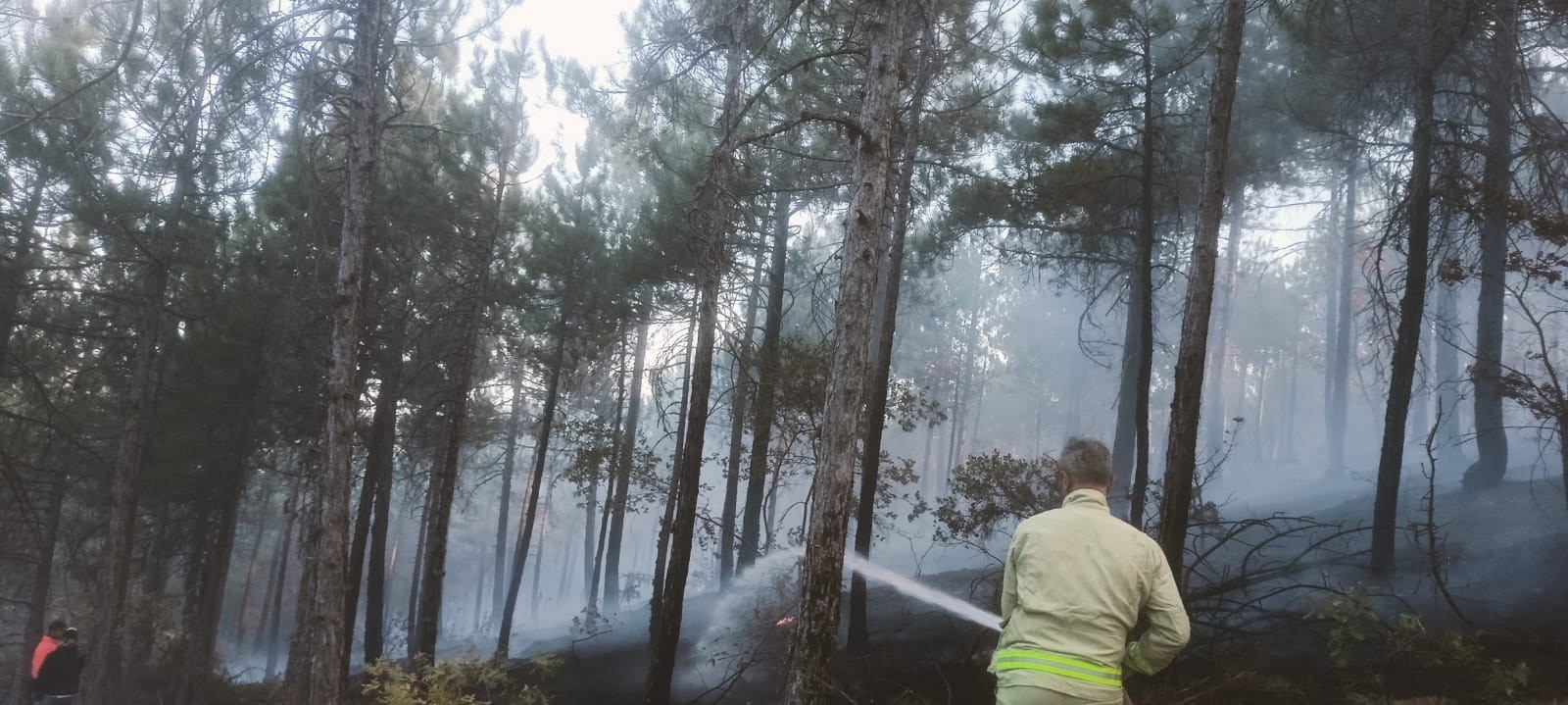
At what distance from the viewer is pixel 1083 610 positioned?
3209 millimetres

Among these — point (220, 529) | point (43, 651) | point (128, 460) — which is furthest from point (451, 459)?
point (220, 529)

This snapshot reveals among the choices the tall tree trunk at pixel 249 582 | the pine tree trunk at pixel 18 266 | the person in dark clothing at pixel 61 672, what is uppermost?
the pine tree trunk at pixel 18 266

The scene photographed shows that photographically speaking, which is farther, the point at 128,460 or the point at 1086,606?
the point at 128,460

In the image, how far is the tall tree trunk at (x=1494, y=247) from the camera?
10937 millimetres

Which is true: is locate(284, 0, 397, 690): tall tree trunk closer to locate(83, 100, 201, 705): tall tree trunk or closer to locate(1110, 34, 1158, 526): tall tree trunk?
locate(83, 100, 201, 705): tall tree trunk

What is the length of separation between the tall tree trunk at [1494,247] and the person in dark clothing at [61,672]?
62.5ft

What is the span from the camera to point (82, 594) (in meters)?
24.7

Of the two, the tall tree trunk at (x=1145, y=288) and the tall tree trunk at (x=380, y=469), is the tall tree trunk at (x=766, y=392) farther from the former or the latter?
the tall tree trunk at (x=380, y=469)

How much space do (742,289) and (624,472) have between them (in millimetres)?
10692

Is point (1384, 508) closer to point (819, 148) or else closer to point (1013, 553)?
point (819, 148)

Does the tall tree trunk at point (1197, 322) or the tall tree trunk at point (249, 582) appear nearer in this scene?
the tall tree trunk at point (1197, 322)

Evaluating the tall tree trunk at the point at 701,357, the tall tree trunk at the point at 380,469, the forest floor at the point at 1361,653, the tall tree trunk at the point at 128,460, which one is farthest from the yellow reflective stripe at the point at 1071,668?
the tall tree trunk at the point at 128,460

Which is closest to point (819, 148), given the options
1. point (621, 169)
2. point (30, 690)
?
point (621, 169)

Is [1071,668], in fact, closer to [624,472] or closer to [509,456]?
[624,472]
